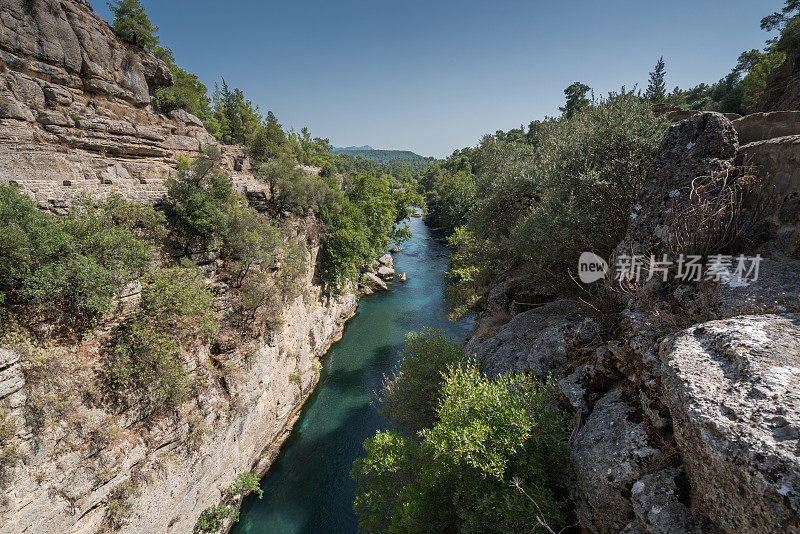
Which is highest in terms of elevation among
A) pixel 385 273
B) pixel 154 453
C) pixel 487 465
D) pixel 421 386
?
pixel 487 465

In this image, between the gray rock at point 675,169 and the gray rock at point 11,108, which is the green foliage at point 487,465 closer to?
the gray rock at point 675,169

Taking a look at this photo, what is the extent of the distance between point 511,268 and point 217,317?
15456mm

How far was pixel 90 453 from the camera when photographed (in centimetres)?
839

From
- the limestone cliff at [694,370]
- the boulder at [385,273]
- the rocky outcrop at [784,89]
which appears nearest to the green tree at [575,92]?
the rocky outcrop at [784,89]

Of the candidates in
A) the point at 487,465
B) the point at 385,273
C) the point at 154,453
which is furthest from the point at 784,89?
the point at 154,453

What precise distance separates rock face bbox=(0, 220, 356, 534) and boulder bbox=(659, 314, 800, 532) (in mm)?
13922

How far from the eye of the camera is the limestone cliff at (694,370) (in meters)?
3.83

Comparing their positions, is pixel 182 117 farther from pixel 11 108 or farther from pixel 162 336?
pixel 162 336

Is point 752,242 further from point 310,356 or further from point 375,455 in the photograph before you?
point 310,356

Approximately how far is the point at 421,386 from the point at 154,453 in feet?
→ 30.9

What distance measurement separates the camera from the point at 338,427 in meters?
16.9

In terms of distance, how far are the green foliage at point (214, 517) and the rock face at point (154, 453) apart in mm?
268

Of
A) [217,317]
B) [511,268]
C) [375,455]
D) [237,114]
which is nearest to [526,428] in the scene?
[375,455]

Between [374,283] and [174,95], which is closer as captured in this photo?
[174,95]
